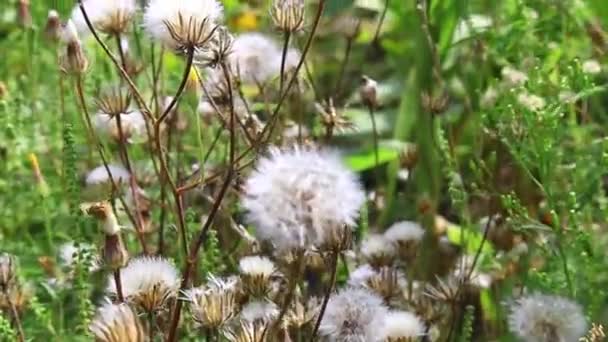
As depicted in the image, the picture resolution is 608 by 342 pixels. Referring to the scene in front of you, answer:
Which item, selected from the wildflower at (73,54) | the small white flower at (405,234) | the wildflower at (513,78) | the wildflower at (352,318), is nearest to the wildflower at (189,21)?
the wildflower at (73,54)

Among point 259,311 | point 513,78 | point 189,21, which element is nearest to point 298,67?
point 189,21

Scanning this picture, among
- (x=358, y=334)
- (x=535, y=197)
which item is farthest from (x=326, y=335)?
(x=535, y=197)

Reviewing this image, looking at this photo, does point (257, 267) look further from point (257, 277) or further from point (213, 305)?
point (213, 305)

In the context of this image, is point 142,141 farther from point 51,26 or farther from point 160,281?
point 160,281

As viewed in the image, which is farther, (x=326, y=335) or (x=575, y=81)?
(x=575, y=81)

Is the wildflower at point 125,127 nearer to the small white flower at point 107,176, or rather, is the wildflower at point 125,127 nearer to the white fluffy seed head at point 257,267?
the small white flower at point 107,176

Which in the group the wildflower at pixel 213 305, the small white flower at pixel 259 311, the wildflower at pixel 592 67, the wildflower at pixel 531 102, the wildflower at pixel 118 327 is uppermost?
the wildflower at pixel 592 67
